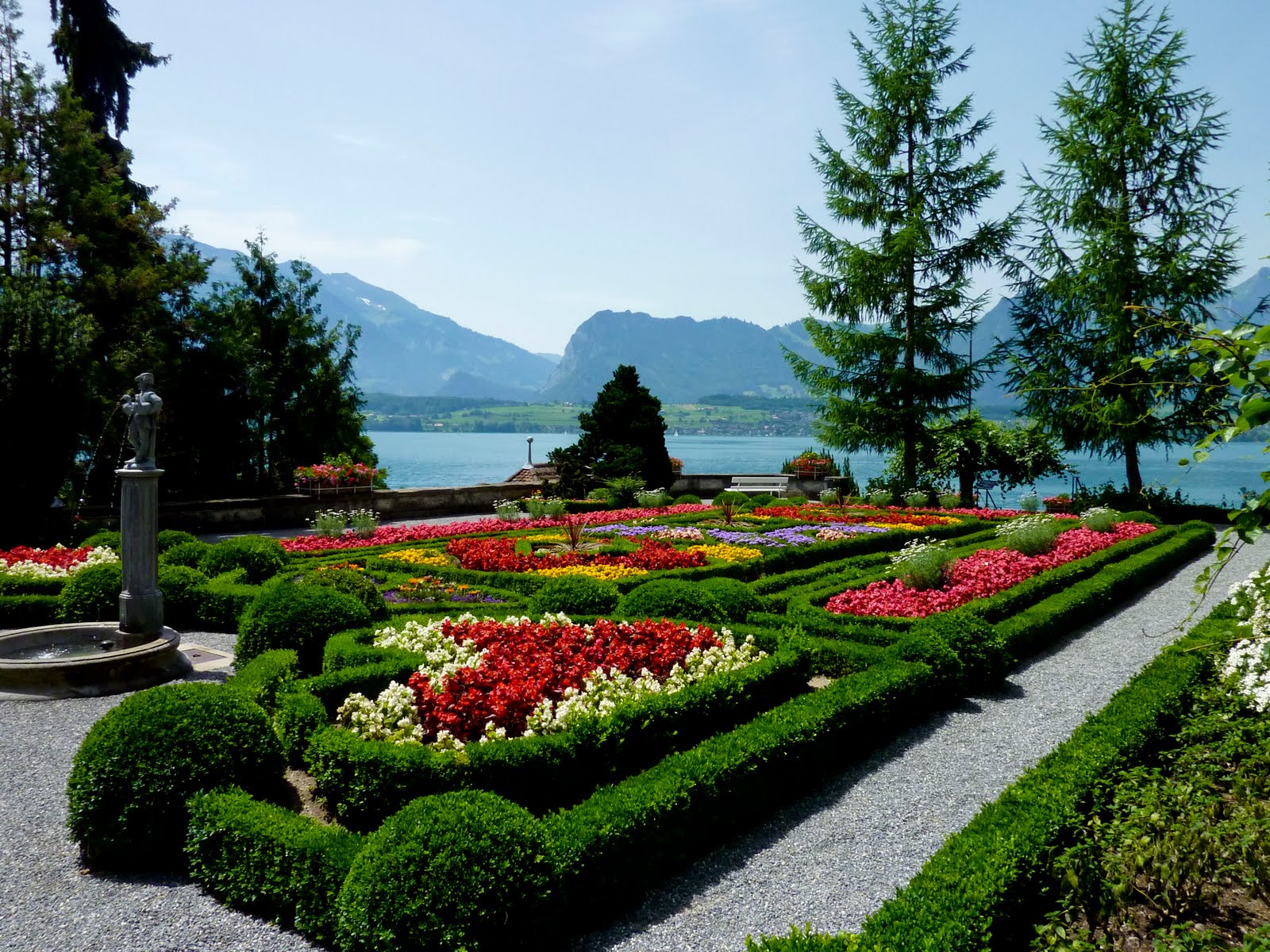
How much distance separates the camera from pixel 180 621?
909 cm

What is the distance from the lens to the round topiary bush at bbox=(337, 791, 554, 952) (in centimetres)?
321

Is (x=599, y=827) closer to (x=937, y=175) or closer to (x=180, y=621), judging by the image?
(x=180, y=621)

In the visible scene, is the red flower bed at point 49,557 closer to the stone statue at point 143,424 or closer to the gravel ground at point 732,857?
the stone statue at point 143,424

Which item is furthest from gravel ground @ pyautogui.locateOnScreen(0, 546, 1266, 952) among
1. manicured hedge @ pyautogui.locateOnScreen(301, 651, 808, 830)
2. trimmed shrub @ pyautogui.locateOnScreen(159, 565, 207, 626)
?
trimmed shrub @ pyautogui.locateOnScreen(159, 565, 207, 626)

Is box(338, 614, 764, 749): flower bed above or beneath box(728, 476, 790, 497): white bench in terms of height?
beneath

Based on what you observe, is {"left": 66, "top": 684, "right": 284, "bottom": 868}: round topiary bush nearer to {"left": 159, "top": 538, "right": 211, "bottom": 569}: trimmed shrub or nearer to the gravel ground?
the gravel ground

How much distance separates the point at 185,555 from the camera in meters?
10.2

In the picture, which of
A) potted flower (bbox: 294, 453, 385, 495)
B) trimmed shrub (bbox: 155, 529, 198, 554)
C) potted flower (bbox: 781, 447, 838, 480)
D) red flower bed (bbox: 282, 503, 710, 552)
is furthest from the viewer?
potted flower (bbox: 781, 447, 838, 480)

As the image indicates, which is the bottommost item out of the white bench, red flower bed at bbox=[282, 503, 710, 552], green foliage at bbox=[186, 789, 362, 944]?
green foliage at bbox=[186, 789, 362, 944]

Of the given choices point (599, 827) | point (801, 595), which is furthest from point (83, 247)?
point (599, 827)

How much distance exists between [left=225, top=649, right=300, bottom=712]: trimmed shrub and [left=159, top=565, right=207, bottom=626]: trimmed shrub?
10.2ft

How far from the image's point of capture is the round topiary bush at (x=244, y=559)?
10.0m

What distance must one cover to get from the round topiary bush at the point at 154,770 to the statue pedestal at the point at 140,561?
10.8 ft

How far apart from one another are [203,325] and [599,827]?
19956mm
